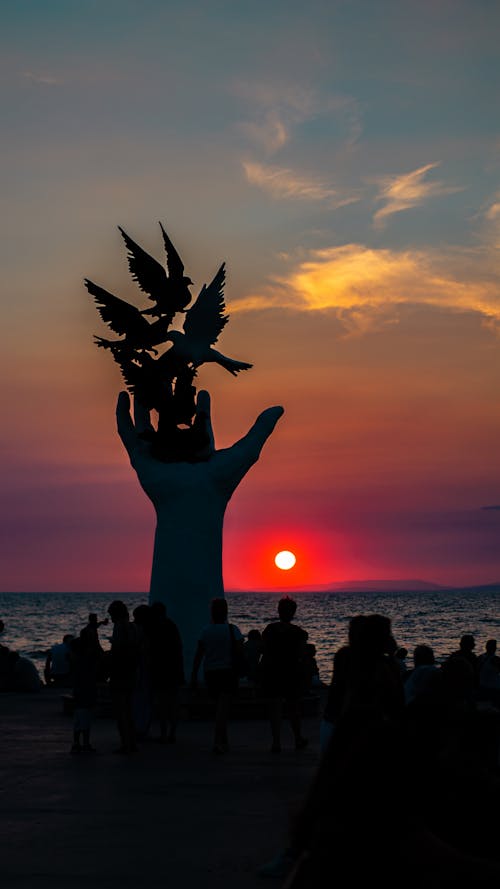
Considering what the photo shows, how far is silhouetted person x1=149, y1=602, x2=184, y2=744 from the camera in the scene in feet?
45.8

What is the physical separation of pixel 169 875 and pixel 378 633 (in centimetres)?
282

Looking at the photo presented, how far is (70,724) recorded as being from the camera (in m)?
16.2

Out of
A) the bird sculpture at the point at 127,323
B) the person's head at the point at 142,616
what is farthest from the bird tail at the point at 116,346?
the person's head at the point at 142,616

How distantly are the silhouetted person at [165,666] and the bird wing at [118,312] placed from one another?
9039 mm

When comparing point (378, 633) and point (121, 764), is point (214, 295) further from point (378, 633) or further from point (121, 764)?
point (378, 633)

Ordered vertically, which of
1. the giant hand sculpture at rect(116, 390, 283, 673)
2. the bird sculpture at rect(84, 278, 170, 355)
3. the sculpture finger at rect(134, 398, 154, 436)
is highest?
the bird sculpture at rect(84, 278, 170, 355)

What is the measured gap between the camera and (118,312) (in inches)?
874

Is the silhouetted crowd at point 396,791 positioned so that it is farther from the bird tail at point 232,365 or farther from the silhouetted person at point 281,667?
the bird tail at point 232,365

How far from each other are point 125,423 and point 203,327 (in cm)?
237

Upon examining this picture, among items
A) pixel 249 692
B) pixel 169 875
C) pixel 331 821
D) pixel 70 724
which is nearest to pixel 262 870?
pixel 169 875

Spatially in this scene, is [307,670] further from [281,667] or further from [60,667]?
[60,667]

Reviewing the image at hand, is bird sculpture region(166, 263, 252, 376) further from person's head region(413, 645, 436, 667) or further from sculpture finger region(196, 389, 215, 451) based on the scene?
person's head region(413, 645, 436, 667)

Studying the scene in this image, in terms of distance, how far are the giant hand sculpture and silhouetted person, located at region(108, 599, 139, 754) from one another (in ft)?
24.5

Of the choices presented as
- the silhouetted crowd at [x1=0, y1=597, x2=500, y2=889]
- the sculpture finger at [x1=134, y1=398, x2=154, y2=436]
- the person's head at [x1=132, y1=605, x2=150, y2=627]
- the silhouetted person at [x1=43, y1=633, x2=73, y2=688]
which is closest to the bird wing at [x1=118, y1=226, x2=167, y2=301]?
the sculpture finger at [x1=134, y1=398, x2=154, y2=436]
